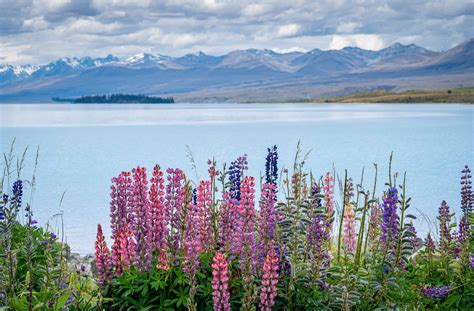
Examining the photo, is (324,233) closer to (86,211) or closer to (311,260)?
(311,260)

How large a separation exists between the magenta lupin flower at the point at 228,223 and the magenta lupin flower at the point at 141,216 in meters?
0.72

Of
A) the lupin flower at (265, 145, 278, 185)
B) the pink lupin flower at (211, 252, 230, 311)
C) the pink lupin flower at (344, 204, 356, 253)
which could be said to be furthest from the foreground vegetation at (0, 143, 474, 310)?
the pink lupin flower at (344, 204, 356, 253)

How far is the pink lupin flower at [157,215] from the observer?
5805mm

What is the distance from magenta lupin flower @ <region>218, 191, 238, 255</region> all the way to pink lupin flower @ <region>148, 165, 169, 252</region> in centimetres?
55

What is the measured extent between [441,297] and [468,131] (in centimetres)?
4858

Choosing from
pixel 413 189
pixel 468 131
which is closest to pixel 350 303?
pixel 413 189

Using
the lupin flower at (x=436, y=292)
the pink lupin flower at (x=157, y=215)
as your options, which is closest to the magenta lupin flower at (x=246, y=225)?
the pink lupin flower at (x=157, y=215)

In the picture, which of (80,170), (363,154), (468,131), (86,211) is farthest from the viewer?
(468,131)

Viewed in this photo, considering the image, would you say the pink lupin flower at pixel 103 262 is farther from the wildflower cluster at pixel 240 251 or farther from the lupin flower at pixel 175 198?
the lupin flower at pixel 175 198

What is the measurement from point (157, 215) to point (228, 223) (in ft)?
2.37

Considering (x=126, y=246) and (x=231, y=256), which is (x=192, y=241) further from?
(x=126, y=246)

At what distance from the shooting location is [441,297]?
20.8 ft

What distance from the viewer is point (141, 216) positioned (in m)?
5.99

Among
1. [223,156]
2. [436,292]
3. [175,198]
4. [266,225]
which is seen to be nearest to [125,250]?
[175,198]
